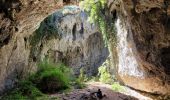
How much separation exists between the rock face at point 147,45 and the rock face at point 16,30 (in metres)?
2.75

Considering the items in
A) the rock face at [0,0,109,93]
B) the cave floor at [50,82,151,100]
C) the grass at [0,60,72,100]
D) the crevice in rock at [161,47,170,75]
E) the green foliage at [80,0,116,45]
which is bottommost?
the cave floor at [50,82,151,100]

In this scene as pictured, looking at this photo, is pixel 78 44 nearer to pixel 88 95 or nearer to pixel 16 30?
pixel 88 95

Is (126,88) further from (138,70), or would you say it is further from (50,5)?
(50,5)

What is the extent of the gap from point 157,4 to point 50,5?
12.4ft

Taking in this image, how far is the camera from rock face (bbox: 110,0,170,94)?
906 cm

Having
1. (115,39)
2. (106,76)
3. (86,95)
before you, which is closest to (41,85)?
(86,95)

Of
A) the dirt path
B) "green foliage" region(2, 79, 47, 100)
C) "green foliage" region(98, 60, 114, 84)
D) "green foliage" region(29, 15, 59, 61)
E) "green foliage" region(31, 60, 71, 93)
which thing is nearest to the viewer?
"green foliage" region(2, 79, 47, 100)

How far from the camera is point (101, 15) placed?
15.1 meters

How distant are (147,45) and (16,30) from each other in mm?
4738

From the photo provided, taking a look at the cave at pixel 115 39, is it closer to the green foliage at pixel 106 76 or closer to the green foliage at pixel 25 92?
the green foliage at pixel 106 76

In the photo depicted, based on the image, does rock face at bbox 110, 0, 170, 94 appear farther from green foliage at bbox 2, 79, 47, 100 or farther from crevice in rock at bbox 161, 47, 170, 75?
green foliage at bbox 2, 79, 47, 100

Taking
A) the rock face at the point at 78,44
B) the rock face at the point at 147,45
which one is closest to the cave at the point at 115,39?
the rock face at the point at 147,45

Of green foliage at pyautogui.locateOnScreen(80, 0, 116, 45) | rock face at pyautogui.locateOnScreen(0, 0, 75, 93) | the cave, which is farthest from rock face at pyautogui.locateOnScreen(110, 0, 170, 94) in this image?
rock face at pyautogui.locateOnScreen(0, 0, 75, 93)

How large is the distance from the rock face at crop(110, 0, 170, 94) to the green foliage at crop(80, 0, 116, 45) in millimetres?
1572
